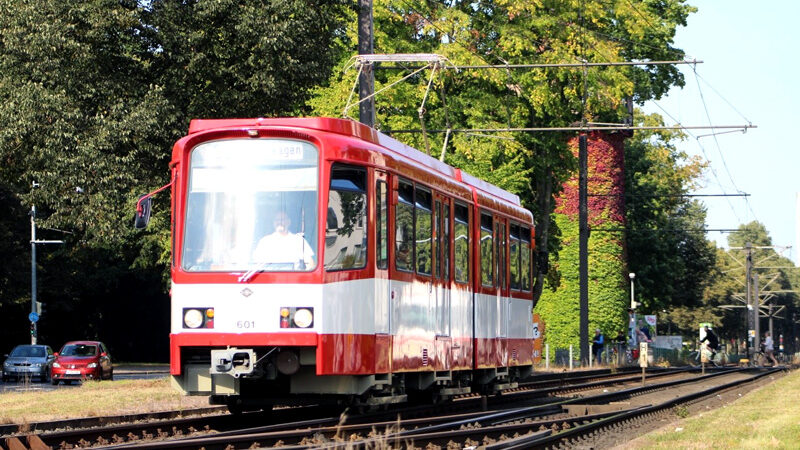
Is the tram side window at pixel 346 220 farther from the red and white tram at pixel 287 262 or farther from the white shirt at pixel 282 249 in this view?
the white shirt at pixel 282 249

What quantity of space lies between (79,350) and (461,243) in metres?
26.1

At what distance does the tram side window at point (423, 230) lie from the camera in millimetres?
17703

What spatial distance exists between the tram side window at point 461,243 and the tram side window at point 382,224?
10.7 feet

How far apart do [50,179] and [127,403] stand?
854 centimetres

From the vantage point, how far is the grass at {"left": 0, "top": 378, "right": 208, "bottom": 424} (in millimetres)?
20858

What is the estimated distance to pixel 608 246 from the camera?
61.4 metres

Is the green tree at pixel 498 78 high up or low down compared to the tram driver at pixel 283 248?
up

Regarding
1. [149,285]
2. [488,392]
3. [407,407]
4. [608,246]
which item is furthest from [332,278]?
[149,285]

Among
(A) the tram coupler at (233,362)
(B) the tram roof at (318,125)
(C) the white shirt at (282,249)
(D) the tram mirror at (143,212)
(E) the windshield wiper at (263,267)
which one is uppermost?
(B) the tram roof at (318,125)

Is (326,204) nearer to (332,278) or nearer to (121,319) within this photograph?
(332,278)

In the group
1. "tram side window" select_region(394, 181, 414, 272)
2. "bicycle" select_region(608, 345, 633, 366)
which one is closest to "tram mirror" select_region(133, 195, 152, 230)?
"tram side window" select_region(394, 181, 414, 272)

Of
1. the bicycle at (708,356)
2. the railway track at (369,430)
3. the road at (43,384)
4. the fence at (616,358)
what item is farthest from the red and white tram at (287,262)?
the bicycle at (708,356)

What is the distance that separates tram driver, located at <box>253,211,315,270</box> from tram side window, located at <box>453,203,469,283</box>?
15.4ft

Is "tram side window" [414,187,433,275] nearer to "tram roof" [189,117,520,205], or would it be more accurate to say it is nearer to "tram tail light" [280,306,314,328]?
"tram roof" [189,117,520,205]
